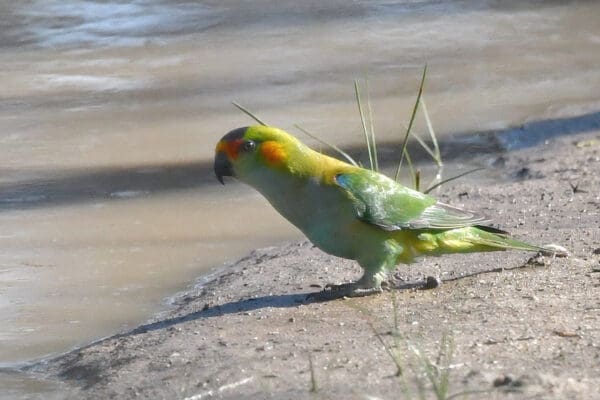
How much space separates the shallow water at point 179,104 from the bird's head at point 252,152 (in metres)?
1.14

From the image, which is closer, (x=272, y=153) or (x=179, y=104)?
(x=272, y=153)

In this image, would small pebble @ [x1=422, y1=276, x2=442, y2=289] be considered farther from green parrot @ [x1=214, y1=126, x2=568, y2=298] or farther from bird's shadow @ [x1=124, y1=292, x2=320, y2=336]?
bird's shadow @ [x1=124, y1=292, x2=320, y2=336]

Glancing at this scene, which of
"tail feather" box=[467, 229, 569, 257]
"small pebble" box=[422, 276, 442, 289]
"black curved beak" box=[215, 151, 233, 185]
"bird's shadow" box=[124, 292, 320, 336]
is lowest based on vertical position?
"bird's shadow" box=[124, 292, 320, 336]

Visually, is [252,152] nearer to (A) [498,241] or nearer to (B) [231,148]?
(B) [231,148]

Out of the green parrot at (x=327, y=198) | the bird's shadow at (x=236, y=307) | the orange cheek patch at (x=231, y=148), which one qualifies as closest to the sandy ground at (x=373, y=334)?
the bird's shadow at (x=236, y=307)

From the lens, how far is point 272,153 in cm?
465

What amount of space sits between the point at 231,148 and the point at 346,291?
2.56 feet

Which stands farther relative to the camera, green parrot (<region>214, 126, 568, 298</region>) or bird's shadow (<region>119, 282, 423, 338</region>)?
bird's shadow (<region>119, 282, 423, 338</region>)

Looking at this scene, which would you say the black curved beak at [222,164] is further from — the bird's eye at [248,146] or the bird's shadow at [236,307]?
the bird's shadow at [236,307]

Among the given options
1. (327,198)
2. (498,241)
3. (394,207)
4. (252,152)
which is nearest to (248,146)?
(252,152)

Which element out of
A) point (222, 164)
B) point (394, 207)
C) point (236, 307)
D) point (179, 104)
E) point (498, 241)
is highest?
point (222, 164)

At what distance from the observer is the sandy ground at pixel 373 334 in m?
3.79

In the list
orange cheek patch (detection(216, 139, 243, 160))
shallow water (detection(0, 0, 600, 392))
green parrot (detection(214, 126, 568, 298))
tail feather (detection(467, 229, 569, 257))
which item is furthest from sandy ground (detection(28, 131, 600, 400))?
orange cheek patch (detection(216, 139, 243, 160))

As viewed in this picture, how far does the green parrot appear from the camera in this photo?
464 centimetres
